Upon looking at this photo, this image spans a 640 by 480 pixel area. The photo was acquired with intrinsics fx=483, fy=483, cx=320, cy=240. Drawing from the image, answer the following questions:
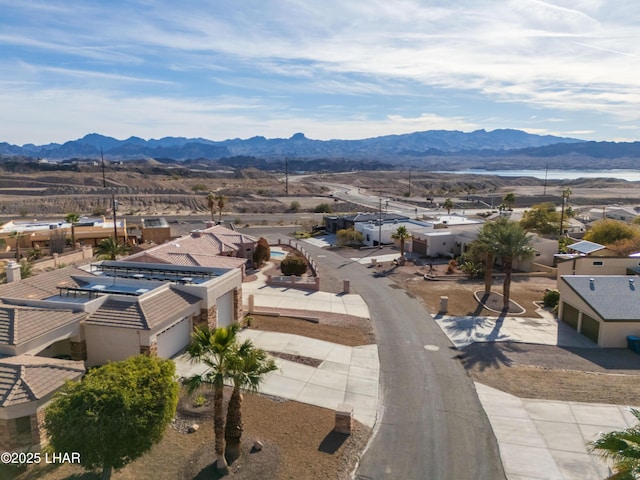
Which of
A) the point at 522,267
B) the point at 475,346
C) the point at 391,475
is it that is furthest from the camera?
the point at 522,267

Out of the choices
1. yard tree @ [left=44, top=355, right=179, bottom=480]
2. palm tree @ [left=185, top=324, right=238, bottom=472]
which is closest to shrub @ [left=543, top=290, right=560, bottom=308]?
palm tree @ [left=185, top=324, right=238, bottom=472]

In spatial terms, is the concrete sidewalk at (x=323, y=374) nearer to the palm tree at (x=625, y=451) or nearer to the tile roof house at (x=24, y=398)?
the tile roof house at (x=24, y=398)

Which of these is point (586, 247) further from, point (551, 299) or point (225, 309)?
point (225, 309)

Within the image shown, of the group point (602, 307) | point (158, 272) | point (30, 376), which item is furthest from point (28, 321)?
point (602, 307)

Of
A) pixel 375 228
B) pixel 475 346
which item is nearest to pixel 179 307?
pixel 475 346

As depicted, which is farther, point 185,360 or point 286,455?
point 185,360

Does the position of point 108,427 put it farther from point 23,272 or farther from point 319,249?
point 319,249
